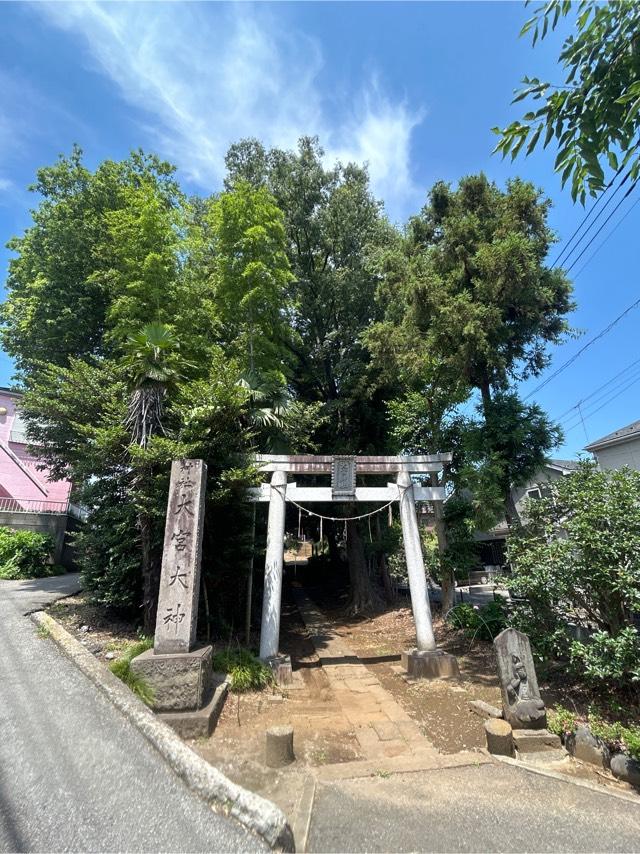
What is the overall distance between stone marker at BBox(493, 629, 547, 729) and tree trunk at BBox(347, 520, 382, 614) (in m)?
10.1

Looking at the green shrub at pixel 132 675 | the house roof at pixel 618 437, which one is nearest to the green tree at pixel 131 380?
the green shrub at pixel 132 675

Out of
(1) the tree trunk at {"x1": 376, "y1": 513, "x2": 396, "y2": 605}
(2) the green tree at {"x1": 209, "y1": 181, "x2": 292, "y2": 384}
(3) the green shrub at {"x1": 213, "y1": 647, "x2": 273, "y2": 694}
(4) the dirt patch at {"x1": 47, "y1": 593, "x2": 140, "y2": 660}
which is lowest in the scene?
(3) the green shrub at {"x1": 213, "y1": 647, "x2": 273, "y2": 694}

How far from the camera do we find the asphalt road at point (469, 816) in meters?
3.23

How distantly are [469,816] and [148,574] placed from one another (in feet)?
20.7

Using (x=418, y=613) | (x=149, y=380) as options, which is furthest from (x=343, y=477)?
(x=149, y=380)

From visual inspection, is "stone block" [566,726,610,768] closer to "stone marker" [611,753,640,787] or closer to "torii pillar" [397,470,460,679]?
"stone marker" [611,753,640,787]

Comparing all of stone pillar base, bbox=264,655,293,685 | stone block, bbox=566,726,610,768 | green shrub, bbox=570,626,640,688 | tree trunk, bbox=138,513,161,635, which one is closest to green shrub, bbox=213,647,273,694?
stone pillar base, bbox=264,655,293,685

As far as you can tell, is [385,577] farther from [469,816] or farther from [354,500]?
[469,816]

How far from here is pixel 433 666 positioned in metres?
8.09

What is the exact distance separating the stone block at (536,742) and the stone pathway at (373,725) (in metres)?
0.47

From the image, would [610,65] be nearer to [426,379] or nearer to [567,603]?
[567,603]

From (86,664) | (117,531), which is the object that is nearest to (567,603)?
(86,664)

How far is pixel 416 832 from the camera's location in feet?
11.0

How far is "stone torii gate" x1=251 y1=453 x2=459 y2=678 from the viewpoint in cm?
813
